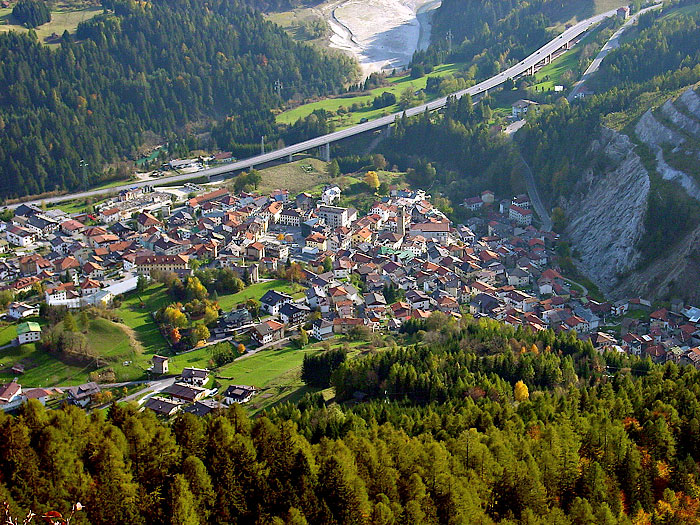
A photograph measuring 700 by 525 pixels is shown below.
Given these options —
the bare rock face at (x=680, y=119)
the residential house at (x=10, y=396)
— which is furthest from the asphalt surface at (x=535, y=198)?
the residential house at (x=10, y=396)

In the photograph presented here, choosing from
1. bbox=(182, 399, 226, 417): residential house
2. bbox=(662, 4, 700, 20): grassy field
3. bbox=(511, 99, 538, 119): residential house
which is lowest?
bbox=(182, 399, 226, 417): residential house

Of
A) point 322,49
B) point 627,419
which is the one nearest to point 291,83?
point 322,49

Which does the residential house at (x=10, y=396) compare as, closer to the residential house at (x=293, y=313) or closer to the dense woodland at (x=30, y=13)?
the residential house at (x=293, y=313)

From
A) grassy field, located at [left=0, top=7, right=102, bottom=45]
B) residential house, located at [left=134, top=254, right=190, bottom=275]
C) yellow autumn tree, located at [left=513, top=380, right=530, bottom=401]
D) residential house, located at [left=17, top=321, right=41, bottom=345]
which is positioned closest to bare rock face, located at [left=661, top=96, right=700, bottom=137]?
yellow autumn tree, located at [left=513, top=380, right=530, bottom=401]

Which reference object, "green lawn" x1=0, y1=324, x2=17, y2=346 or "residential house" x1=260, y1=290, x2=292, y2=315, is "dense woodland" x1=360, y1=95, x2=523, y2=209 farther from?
"green lawn" x1=0, y1=324, x2=17, y2=346

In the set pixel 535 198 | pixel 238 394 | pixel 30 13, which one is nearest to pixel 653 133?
pixel 535 198
